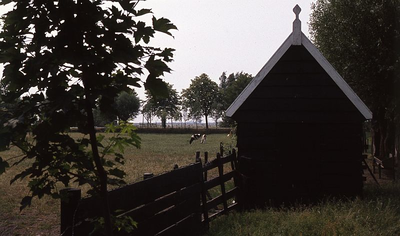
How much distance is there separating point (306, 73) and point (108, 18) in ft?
30.5

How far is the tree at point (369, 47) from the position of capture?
23.1m

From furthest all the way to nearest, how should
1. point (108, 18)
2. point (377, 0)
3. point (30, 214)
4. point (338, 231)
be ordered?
point (377, 0), point (30, 214), point (338, 231), point (108, 18)

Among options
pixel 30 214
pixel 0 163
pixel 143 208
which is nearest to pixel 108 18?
pixel 0 163

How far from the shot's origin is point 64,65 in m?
2.83

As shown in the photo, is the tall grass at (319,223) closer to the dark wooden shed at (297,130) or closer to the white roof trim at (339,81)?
the dark wooden shed at (297,130)

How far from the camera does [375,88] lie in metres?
24.8

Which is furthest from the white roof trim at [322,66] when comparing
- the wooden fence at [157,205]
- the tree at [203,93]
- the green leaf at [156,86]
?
the tree at [203,93]

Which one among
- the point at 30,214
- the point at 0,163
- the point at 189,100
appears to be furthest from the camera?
the point at 189,100

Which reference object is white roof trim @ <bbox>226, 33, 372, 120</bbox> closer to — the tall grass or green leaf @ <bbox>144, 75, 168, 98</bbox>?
the tall grass

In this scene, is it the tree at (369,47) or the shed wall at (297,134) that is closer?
the shed wall at (297,134)

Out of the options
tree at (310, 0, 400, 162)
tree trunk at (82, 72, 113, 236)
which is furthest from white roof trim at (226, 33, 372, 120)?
tree at (310, 0, 400, 162)

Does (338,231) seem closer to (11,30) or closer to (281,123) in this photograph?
(281,123)

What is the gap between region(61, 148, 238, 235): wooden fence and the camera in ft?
14.3

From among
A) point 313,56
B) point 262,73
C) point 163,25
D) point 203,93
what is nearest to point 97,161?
point 163,25
